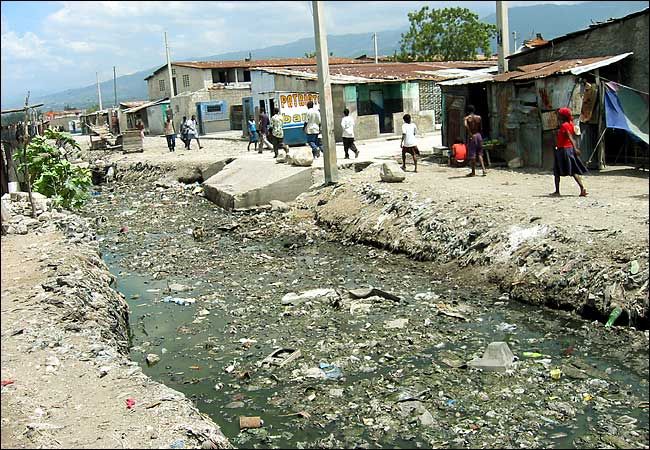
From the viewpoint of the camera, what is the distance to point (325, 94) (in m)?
13.5

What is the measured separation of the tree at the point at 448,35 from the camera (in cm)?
4566

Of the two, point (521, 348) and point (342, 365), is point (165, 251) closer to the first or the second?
point (342, 365)

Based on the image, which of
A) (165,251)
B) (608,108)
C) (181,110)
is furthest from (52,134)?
(181,110)

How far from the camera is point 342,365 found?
20.3 ft

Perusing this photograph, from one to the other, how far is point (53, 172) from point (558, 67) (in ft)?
33.5

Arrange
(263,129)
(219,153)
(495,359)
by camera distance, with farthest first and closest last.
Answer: (219,153) → (263,129) → (495,359)

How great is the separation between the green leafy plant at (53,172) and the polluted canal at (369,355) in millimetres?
3112

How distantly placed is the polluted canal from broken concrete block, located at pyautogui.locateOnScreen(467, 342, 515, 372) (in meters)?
0.06

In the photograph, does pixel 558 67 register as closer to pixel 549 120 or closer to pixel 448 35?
pixel 549 120

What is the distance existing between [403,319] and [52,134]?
9.07m

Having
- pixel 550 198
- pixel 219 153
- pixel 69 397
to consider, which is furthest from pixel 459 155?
pixel 69 397

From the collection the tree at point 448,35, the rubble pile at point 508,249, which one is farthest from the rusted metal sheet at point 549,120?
the tree at point 448,35

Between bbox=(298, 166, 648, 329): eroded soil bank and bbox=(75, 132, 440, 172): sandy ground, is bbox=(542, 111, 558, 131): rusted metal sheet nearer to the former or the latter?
bbox=(298, 166, 648, 329): eroded soil bank

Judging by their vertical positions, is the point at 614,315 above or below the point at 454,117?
below
